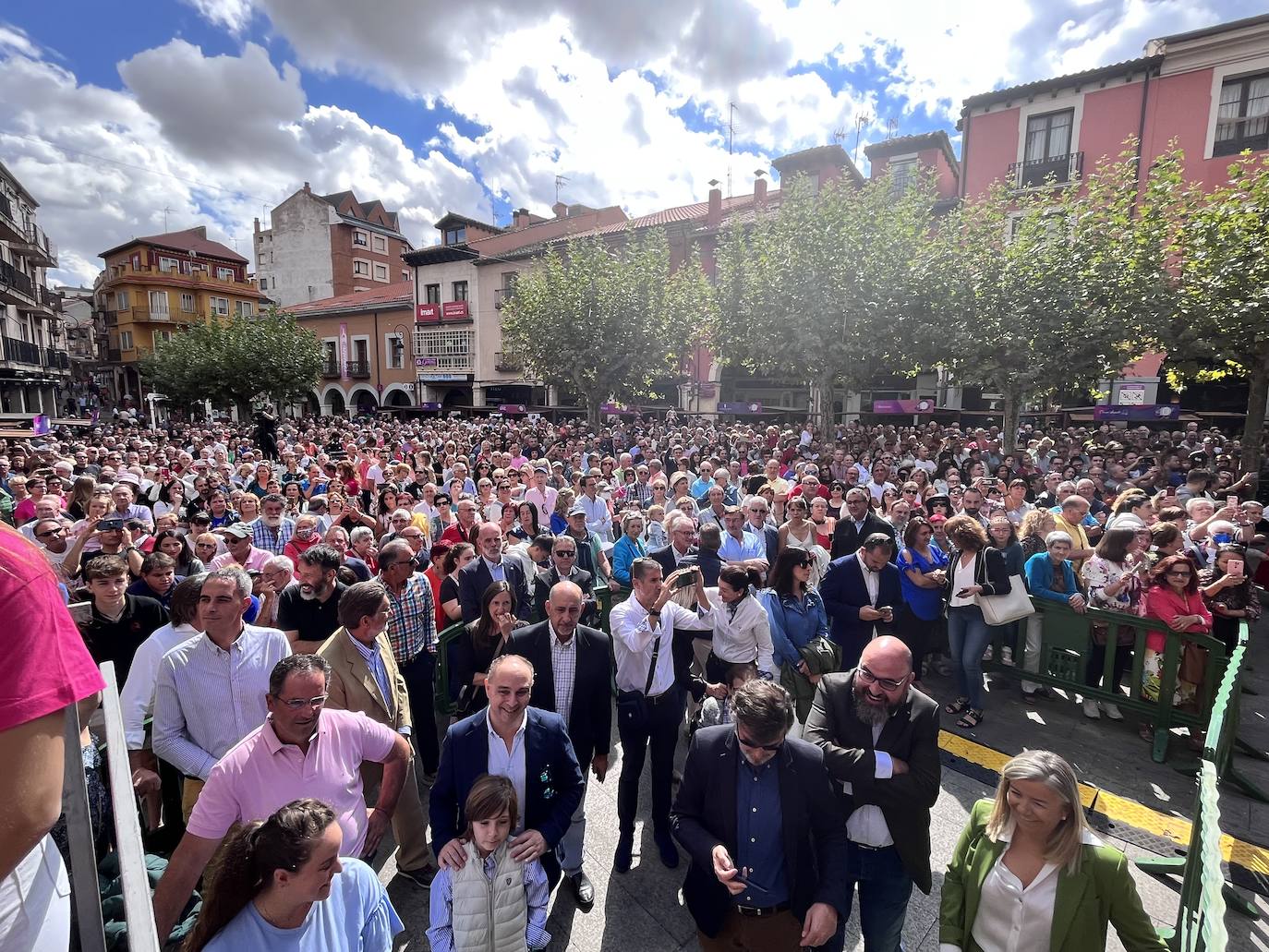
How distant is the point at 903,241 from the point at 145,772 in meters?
16.6

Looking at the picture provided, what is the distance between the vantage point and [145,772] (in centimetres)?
324

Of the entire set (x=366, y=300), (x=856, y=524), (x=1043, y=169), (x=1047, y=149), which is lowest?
(x=856, y=524)

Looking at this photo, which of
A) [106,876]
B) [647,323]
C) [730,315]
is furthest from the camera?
[647,323]

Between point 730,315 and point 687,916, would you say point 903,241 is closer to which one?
point 730,315

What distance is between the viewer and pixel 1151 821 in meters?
4.27

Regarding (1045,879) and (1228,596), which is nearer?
(1045,879)

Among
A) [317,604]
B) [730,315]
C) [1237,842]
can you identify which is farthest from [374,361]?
[1237,842]

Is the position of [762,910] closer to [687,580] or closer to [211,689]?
[687,580]

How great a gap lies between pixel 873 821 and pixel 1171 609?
4040 mm

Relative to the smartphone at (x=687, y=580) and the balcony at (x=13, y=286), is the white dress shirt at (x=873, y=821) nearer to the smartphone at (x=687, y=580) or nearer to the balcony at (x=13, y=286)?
the smartphone at (x=687, y=580)

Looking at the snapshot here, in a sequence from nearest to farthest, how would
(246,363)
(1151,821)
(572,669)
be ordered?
(572,669)
(1151,821)
(246,363)

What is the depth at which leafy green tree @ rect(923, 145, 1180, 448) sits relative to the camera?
41.4 ft

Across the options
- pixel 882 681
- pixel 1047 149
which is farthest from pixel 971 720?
pixel 1047 149

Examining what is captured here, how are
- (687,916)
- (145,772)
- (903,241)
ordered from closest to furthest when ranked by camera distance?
(145,772) < (687,916) < (903,241)
